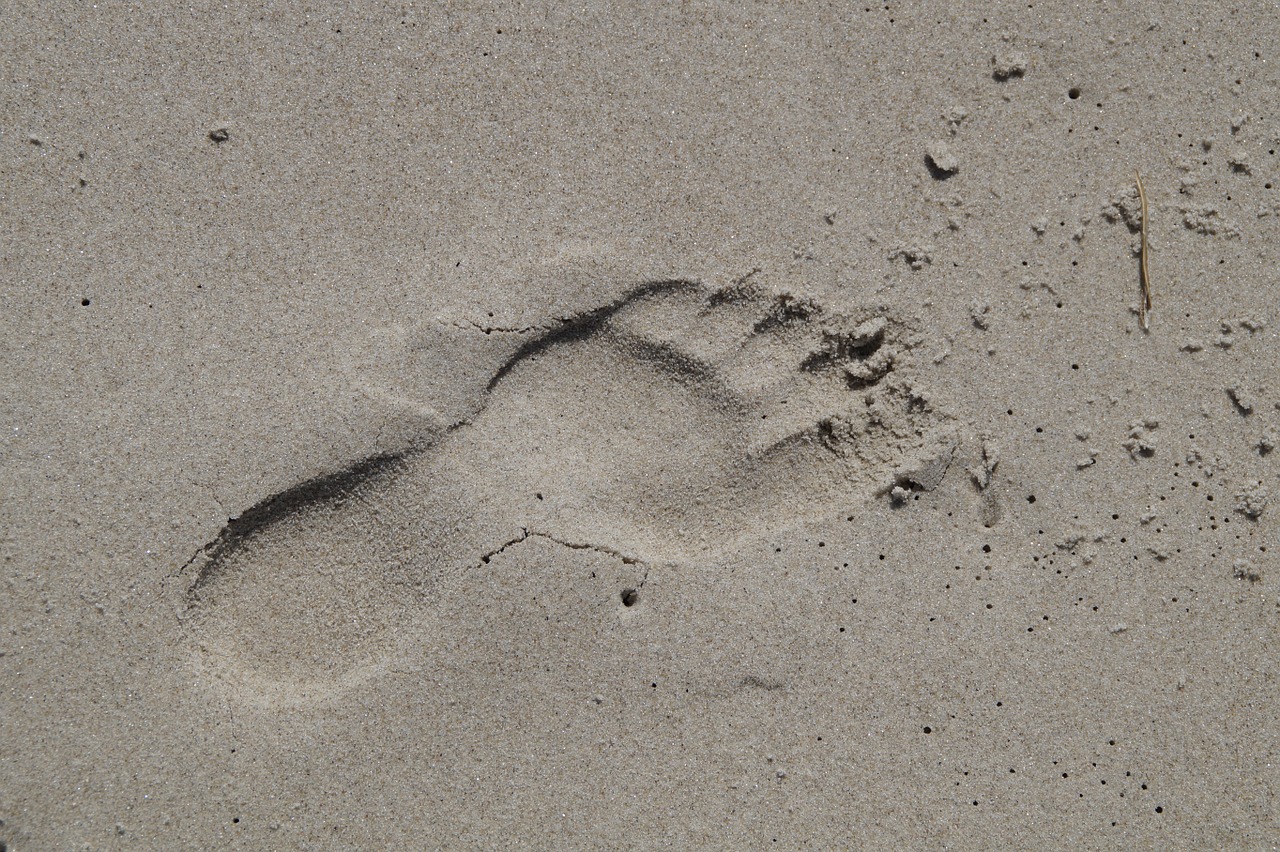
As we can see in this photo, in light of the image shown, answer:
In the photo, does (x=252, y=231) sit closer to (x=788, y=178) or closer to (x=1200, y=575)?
(x=788, y=178)

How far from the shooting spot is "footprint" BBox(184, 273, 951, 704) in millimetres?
1945

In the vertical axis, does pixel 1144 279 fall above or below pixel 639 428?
above

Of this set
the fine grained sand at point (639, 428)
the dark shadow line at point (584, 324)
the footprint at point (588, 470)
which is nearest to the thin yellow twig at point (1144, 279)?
the fine grained sand at point (639, 428)

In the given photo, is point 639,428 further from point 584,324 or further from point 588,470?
point 584,324

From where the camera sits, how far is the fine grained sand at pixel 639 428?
6.33 ft

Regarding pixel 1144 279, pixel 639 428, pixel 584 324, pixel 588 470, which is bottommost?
pixel 588 470

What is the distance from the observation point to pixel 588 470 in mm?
1969

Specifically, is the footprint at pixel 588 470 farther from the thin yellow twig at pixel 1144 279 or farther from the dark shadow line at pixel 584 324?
the thin yellow twig at pixel 1144 279

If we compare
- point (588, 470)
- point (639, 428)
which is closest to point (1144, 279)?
point (639, 428)

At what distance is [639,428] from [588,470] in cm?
16

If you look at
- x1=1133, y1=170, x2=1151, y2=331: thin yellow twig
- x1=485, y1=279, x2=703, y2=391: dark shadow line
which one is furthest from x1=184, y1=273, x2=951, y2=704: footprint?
x1=1133, y1=170, x2=1151, y2=331: thin yellow twig

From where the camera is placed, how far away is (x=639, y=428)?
197 centimetres

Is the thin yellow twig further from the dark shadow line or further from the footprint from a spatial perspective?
the dark shadow line

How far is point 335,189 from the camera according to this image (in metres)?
1.99
